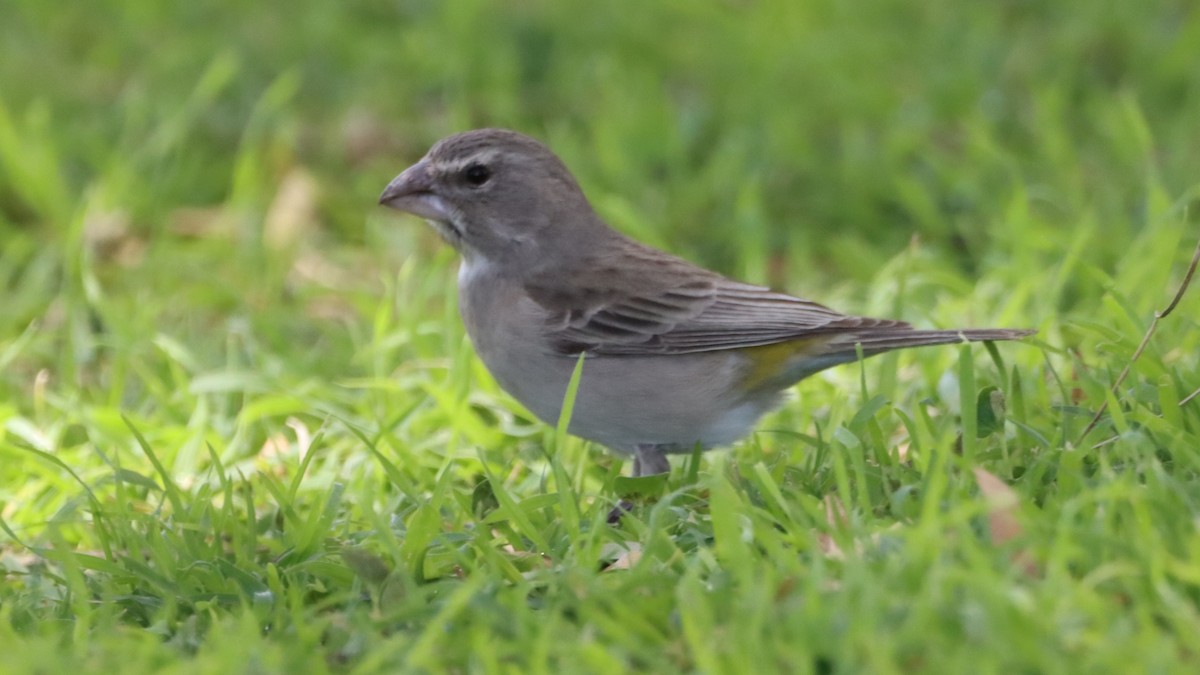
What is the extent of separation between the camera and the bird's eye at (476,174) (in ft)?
18.0

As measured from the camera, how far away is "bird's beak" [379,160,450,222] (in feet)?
17.9

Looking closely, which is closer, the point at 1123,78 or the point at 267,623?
the point at 267,623

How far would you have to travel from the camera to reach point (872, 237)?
25.2 ft

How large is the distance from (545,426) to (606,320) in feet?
2.00

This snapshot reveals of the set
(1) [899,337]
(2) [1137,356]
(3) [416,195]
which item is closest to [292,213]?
(3) [416,195]

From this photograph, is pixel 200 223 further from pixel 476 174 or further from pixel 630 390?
pixel 630 390

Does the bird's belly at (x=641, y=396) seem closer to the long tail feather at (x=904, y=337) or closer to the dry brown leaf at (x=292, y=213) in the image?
the long tail feather at (x=904, y=337)

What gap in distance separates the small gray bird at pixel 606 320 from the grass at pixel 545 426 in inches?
7.9

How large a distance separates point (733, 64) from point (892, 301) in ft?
10.3

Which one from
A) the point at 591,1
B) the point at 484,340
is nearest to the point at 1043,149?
the point at 591,1

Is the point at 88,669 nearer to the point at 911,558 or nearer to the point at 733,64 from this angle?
the point at 911,558

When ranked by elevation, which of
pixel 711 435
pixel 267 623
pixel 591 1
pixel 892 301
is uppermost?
pixel 591 1

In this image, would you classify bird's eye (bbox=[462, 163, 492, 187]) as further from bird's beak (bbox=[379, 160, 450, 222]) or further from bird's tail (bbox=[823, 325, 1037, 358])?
bird's tail (bbox=[823, 325, 1037, 358])

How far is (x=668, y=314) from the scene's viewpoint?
5312 mm
